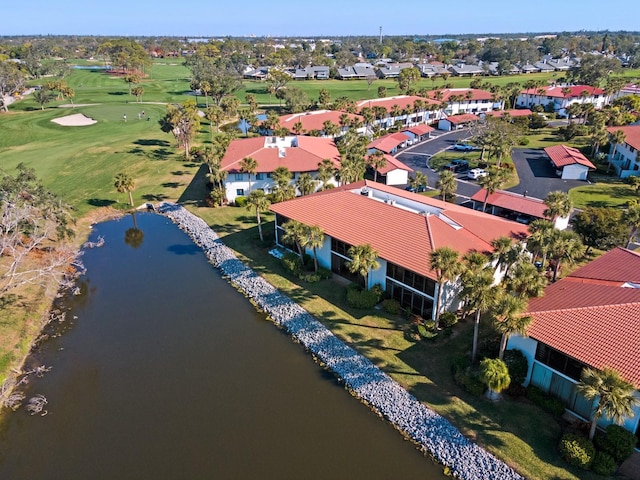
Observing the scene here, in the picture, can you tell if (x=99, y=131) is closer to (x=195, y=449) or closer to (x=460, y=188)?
(x=460, y=188)

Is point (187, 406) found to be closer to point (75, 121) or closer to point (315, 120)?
point (315, 120)

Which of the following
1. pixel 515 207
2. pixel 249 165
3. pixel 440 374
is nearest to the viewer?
pixel 440 374

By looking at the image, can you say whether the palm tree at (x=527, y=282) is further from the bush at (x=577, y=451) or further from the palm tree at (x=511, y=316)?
the bush at (x=577, y=451)

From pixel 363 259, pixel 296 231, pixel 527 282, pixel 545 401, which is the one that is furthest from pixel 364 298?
pixel 545 401

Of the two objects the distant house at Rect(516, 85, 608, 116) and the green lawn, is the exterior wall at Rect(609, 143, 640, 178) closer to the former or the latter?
the distant house at Rect(516, 85, 608, 116)

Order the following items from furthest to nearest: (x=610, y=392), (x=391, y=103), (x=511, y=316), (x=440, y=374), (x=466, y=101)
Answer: (x=466, y=101) → (x=391, y=103) → (x=440, y=374) → (x=511, y=316) → (x=610, y=392)
